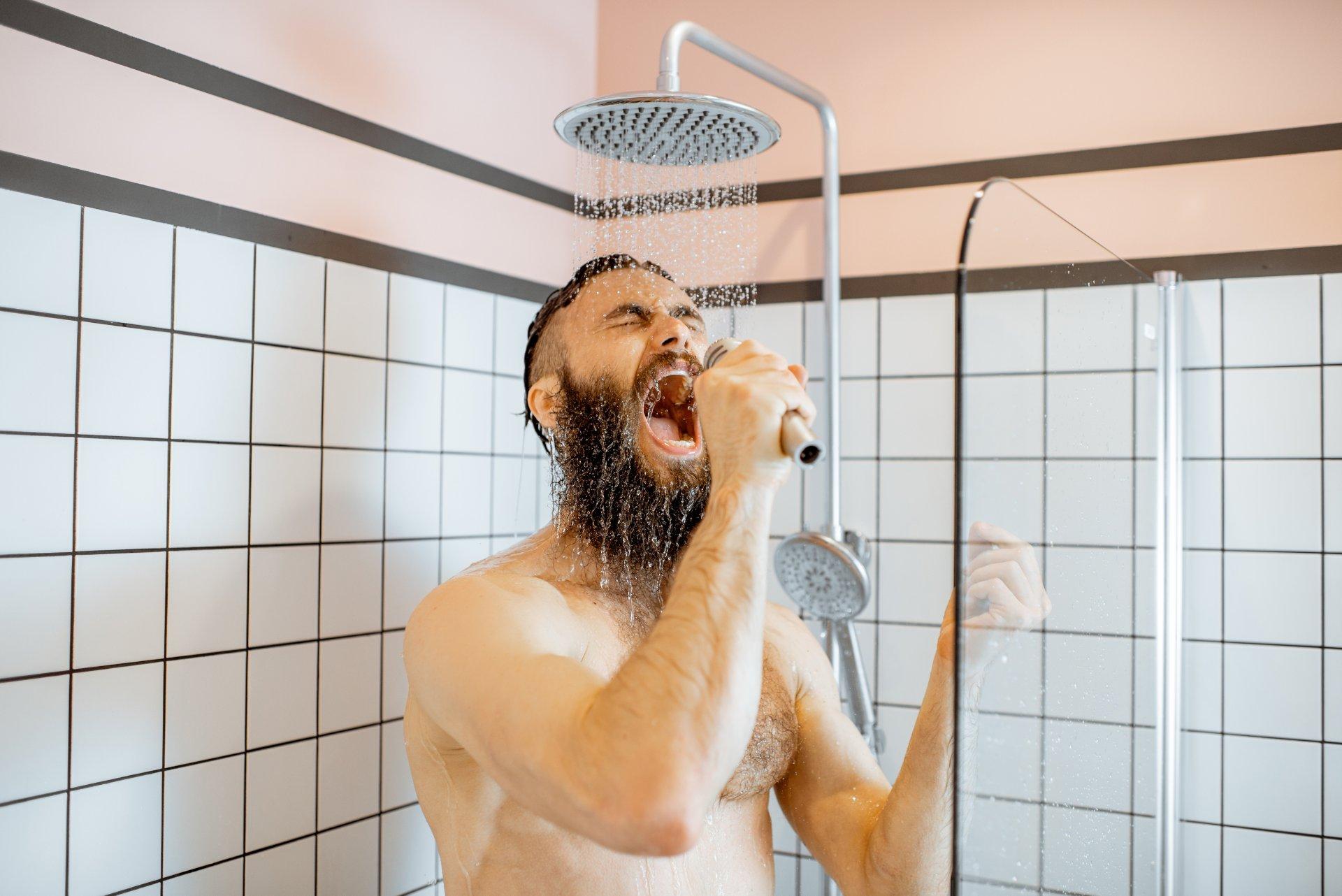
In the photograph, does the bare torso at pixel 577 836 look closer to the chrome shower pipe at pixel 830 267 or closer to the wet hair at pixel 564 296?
the wet hair at pixel 564 296

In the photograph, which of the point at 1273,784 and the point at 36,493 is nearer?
the point at 36,493

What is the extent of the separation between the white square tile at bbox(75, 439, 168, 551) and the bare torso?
1.11 feet

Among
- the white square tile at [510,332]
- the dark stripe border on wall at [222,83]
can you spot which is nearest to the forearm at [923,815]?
the white square tile at [510,332]

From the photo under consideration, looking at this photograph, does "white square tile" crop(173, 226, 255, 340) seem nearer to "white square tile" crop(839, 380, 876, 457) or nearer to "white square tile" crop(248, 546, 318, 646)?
"white square tile" crop(248, 546, 318, 646)

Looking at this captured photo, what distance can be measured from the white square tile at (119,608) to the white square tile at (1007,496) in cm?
84

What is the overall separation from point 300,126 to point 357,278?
195mm

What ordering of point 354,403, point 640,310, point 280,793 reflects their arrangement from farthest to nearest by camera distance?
1. point 354,403
2. point 280,793
3. point 640,310

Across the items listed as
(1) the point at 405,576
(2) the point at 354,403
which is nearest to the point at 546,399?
(2) the point at 354,403

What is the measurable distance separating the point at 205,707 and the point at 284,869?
24 cm

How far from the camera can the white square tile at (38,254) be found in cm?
97

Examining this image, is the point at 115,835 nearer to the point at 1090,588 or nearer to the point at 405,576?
the point at 405,576

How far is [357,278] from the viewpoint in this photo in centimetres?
134

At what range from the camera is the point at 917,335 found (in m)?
1.60

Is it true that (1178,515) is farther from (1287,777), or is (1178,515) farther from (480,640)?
(480,640)
